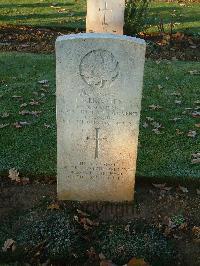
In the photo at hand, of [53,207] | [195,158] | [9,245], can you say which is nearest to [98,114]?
[53,207]

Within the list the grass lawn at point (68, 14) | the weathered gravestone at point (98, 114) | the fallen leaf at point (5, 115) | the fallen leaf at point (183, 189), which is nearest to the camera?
the weathered gravestone at point (98, 114)

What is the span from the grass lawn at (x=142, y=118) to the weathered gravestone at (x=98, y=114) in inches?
29.0

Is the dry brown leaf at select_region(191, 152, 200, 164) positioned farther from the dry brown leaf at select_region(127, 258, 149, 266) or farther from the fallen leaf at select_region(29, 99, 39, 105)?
the fallen leaf at select_region(29, 99, 39, 105)

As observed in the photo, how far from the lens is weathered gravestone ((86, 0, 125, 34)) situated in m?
10.2

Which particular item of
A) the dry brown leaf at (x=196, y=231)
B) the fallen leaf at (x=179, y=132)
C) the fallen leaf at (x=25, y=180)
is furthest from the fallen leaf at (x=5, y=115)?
the dry brown leaf at (x=196, y=231)

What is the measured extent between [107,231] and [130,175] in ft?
2.21

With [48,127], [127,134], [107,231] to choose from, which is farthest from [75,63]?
[48,127]

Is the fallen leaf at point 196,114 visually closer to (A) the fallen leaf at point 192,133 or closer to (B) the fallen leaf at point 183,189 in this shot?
(A) the fallen leaf at point 192,133

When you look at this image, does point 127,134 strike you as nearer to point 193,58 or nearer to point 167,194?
point 167,194

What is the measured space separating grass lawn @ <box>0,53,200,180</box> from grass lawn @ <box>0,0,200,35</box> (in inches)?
107

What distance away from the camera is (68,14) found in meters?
13.3

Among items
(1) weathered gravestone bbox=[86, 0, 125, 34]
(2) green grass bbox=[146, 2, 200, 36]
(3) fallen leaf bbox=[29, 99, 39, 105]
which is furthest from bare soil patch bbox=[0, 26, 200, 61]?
(3) fallen leaf bbox=[29, 99, 39, 105]

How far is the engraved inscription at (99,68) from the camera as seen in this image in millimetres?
4309

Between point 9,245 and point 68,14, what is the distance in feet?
32.7
